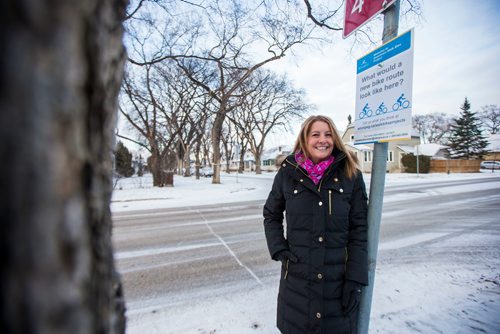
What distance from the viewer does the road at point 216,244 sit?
11.5 feet

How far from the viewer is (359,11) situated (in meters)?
1.95

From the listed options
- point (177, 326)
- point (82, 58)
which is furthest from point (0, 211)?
point (177, 326)

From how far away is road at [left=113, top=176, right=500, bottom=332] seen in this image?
3509mm

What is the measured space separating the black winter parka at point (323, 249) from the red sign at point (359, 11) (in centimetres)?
104

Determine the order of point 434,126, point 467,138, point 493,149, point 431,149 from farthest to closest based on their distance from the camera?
point 434,126 → point 493,149 → point 431,149 → point 467,138

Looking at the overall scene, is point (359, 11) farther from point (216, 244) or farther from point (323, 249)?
point (216, 244)

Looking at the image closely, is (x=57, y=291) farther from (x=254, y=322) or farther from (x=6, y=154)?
(x=254, y=322)

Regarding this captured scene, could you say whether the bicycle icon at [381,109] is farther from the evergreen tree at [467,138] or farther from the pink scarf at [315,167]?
the evergreen tree at [467,138]

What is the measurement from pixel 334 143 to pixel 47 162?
2006 mm

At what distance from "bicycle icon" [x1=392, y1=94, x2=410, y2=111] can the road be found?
9.39ft

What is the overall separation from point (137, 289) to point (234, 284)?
1.33 m

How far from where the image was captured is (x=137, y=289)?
11.2 ft

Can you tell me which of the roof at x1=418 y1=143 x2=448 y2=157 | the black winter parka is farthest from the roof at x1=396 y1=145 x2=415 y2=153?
the black winter parka

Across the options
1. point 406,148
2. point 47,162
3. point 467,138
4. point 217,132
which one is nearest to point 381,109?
point 47,162
